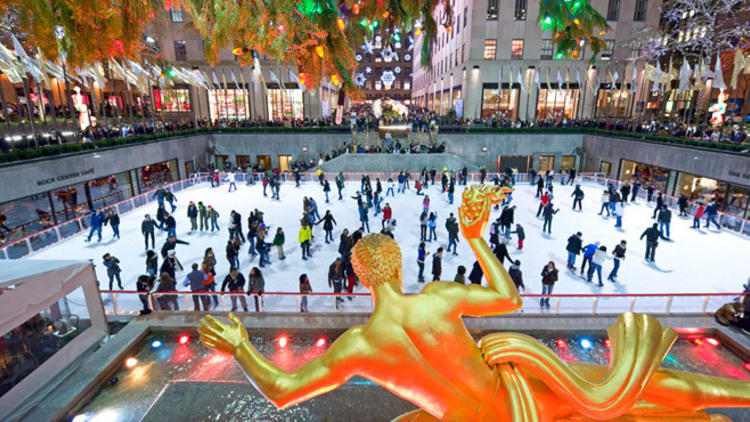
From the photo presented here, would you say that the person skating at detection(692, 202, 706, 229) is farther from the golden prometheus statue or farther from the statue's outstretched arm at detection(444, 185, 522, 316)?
the statue's outstretched arm at detection(444, 185, 522, 316)

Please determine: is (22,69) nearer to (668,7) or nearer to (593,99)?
(593,99)

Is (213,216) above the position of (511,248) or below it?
above

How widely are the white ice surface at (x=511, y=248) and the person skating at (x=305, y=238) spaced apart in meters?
0.25

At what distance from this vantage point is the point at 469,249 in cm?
1211

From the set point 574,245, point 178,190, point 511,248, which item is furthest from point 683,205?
point 178,190

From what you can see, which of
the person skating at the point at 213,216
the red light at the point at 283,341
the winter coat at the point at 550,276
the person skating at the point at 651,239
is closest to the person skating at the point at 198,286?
the red light at the point at 283,341

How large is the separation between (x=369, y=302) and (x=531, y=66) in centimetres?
3245

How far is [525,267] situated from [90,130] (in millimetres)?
21605

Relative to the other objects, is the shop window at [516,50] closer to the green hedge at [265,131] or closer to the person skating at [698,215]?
the green hedge at [265,131]

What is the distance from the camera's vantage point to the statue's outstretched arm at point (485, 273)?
267 centimetres

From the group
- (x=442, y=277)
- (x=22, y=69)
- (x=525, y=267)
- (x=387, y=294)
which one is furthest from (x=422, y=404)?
(x=22, y=69)

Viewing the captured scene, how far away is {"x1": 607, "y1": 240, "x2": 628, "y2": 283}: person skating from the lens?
9297 mm

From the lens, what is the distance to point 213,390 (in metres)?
5.11

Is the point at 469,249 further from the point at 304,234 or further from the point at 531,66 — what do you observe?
the point at 531,66
